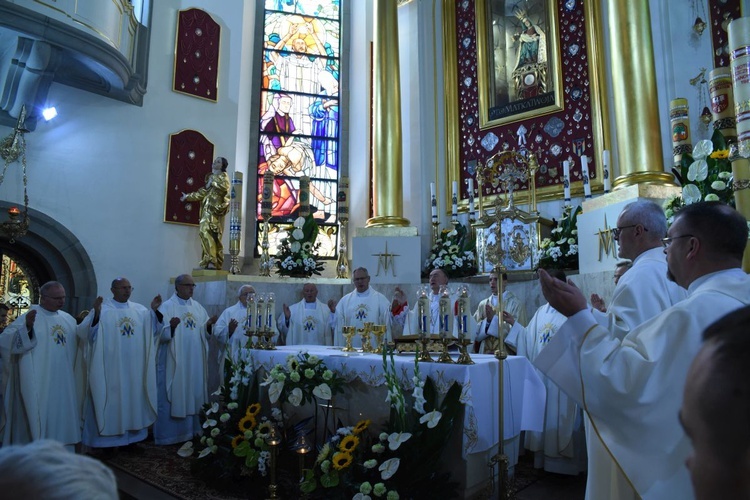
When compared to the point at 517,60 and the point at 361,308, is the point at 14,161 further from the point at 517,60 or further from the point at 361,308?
the point at 517,60

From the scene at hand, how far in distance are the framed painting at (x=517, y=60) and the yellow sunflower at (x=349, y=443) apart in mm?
7317

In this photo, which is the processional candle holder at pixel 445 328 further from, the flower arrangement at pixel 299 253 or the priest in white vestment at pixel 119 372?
the flower arrangement at pixel 299 253

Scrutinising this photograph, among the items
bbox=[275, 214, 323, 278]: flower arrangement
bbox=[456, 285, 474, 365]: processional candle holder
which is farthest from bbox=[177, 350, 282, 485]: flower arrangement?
bbox=[275, 214, 323, 278]: flower arrangement

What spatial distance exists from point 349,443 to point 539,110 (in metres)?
7.36

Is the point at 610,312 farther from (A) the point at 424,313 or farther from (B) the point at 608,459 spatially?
(A) the point at 424,313

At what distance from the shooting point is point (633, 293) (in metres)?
2.54

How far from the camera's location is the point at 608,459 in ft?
7.02

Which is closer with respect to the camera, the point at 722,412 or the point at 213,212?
the point at 722,412

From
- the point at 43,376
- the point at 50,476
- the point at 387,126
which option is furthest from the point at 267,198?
the point at 50,476

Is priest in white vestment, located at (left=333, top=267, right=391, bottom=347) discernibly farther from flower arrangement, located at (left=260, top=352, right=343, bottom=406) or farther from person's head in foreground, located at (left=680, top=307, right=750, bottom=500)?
person's head in foreground, located at (left=680, top=307, right=750, bottom=500)

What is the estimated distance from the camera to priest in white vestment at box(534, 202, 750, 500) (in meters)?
1.69

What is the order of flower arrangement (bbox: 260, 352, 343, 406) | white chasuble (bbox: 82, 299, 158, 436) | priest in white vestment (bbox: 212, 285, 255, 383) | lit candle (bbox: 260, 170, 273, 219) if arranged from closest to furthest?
flower arrangement (bbox: 260, 352, 343, 406), white chasuble (bbox: 82, 299, 158, 436), priest in white vestment (bbox: 212, 285, 255, 383), lit candle (bbox: 260, 170, 273, 219)

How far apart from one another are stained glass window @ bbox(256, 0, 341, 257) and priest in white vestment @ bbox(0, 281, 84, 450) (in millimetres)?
5857

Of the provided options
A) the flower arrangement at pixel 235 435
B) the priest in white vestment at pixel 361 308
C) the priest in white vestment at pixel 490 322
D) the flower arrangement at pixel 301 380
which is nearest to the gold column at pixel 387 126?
the priest in white vestment at pixel 361 308
